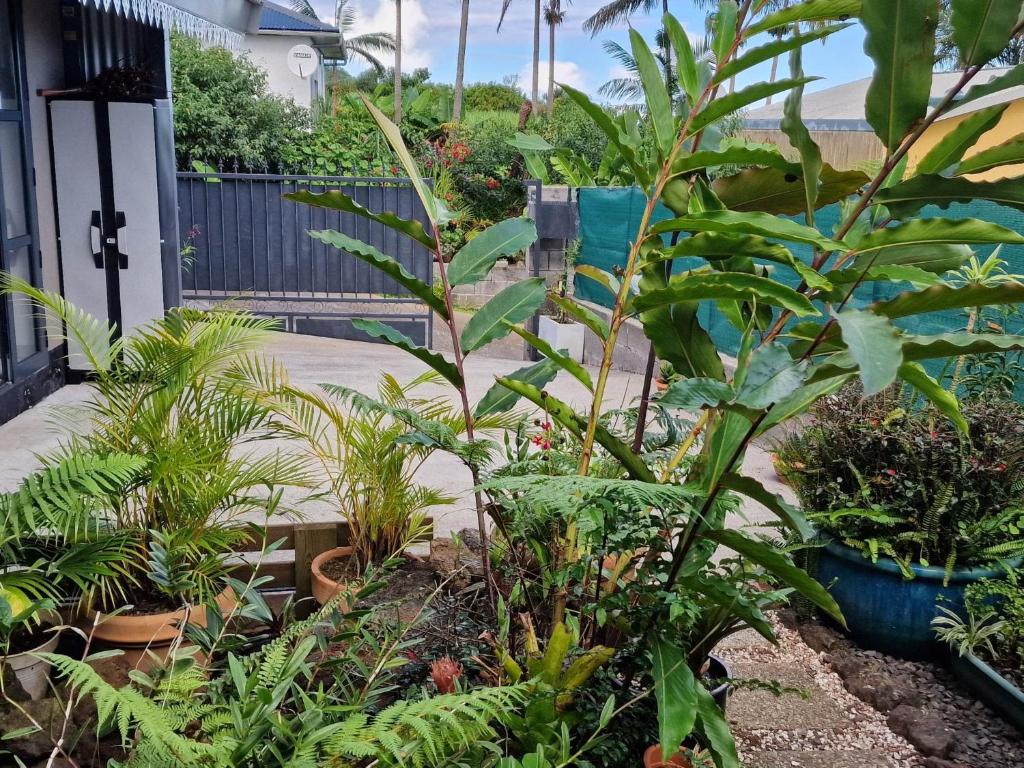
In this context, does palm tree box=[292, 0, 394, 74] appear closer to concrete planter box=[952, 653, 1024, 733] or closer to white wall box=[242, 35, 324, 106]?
white wall box=[242, 35, 324, 106]

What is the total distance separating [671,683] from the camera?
80.7 inches

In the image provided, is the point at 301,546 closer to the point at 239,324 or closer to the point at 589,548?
the point at 239,324

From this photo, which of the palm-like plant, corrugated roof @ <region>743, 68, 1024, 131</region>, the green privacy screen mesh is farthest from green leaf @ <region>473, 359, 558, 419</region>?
corrugated roof @ <region>743, 68, 1024, 131</region>

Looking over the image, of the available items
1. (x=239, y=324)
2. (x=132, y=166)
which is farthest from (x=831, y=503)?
(x=132, y=166)

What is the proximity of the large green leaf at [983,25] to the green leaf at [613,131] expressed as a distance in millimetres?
703

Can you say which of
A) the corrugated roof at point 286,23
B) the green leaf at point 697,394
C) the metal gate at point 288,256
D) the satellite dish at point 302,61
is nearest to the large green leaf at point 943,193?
the green leaf at point 697,394

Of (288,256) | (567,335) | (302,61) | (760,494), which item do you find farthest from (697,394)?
(302,61)

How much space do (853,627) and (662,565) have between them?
199 centimetres

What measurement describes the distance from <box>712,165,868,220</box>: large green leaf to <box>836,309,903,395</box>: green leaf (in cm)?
76

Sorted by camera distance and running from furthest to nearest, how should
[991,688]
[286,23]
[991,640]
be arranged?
[286,23] → [991,640] → [991,688]

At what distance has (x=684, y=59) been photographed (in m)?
2.24

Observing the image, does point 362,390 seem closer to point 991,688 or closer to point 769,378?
point 991,688

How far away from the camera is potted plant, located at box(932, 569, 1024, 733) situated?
335cm

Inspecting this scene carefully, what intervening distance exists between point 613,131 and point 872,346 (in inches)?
38.2
